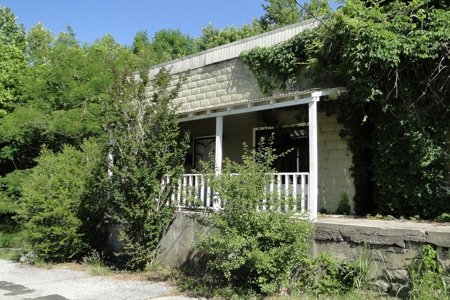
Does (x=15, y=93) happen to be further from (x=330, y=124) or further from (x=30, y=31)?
(x=330, y=124)

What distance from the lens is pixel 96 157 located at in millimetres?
10609

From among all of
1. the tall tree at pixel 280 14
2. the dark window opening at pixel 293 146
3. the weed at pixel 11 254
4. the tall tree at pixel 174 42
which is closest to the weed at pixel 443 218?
the dark window opening at pixel 293 146

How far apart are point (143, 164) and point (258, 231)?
3.31 meters

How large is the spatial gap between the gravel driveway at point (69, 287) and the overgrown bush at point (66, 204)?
2.61ft

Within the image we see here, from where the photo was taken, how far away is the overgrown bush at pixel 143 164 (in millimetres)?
8805

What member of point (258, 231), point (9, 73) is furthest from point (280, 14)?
point (258, 231)

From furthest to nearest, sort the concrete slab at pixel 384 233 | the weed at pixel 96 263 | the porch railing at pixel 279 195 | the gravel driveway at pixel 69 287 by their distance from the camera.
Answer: the weed at pixel 96 263 < the gravel driveway at pixel 69 287 < the porch railing at pixel 279 195 < the concrete slab at pixel 384 233

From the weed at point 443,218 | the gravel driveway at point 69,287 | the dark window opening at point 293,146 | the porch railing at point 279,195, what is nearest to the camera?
the porch railing at point 279,195

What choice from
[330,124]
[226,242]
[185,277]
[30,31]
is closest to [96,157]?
[185,277]

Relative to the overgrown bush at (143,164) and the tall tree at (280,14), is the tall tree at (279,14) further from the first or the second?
the overgrown bush at (143,164)

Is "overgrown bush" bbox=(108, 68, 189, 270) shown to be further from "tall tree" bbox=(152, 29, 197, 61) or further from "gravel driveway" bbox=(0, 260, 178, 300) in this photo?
"tall tree" bbox=(152, 29, 197, 61)

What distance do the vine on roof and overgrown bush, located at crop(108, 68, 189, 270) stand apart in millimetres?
3910

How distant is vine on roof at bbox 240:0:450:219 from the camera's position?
25.4ft

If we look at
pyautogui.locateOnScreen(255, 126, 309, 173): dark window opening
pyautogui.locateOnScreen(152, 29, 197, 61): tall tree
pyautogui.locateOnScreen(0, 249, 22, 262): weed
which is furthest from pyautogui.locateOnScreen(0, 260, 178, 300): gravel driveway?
pyautogui.locateOnScreen(152, 29, 197, 61): tall tree
